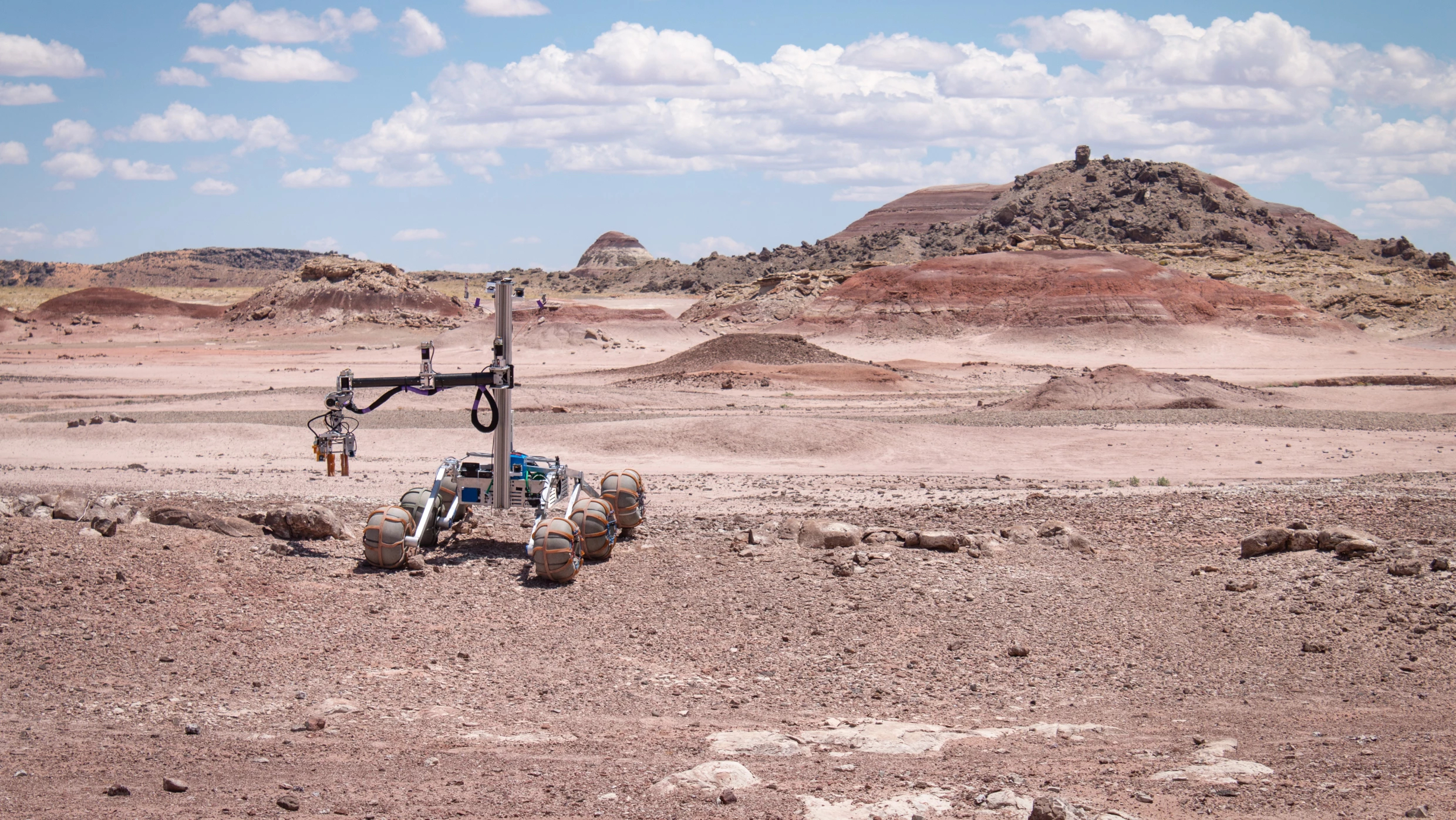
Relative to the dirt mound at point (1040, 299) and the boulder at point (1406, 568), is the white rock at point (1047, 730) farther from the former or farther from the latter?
the dirt mound at point (1040, 299)

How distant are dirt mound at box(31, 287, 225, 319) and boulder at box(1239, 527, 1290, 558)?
81.0m

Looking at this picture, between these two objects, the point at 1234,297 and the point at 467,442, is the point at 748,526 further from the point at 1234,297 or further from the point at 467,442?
the point at 1234,297

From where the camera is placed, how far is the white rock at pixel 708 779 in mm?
5574

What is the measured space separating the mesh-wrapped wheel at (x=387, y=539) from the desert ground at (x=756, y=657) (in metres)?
0.19

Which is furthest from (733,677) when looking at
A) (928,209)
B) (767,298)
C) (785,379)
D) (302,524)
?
(928,209)

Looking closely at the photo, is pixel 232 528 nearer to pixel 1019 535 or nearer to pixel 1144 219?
pixel 1019 535

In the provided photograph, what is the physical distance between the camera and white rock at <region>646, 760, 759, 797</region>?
557 cm

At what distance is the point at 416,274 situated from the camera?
573 feet

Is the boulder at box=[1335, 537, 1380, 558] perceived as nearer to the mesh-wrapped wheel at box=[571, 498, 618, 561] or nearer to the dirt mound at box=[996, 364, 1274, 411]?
the mesh-wrapped wheel at box=[571, 498, 618, 561]

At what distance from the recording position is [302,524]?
11008mm

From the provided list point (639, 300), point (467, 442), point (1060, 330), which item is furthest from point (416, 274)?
point (467, 442)

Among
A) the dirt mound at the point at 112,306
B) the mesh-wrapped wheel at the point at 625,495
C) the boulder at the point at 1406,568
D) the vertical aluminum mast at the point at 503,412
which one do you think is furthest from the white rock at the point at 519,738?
the dirt mound at the point at 112,306

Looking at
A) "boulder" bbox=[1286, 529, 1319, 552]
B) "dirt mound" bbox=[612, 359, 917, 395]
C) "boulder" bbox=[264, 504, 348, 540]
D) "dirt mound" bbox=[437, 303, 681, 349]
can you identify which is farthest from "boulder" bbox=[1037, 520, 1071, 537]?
"dirt mound" bbox=[437, 303, 681, 349]

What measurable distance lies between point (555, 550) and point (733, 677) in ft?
8.05
